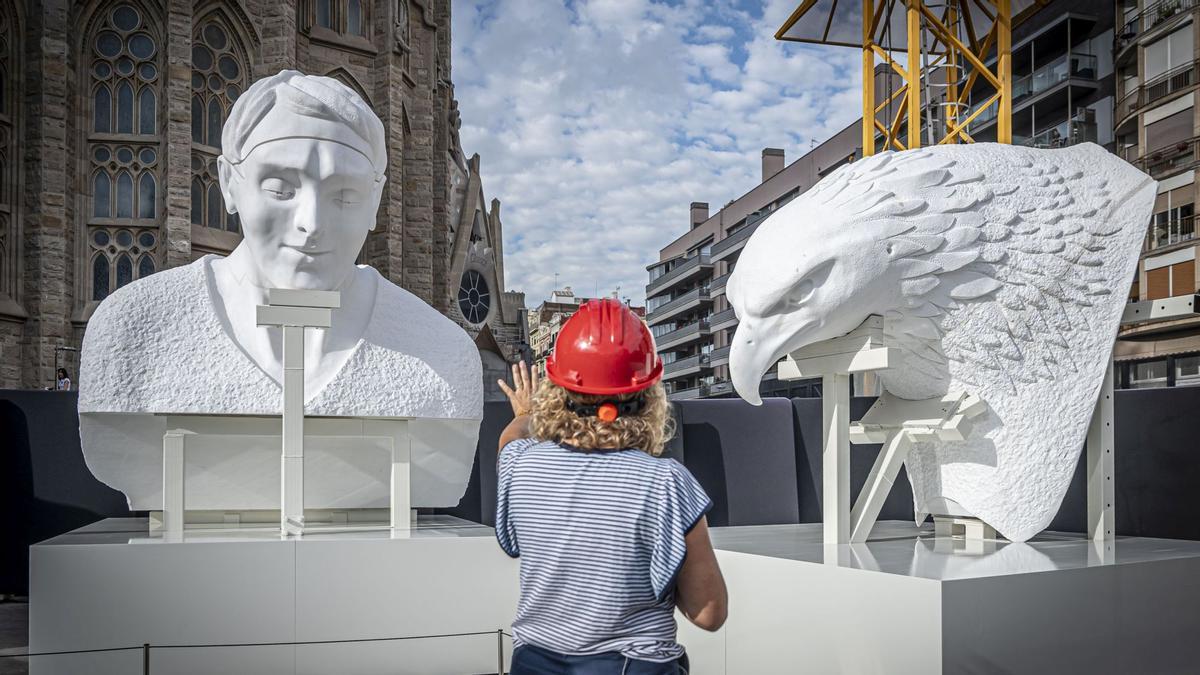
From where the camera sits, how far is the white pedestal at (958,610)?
342cm

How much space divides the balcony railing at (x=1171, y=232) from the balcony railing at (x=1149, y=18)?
318cm

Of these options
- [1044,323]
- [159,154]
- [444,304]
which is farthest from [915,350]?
[444,304]

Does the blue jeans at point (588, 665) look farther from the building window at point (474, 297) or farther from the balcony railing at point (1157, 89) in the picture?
the building window at point (474, 297)

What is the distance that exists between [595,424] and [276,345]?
13.6ft

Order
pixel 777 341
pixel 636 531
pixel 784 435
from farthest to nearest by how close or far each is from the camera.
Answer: pixel 784 435
pixel 777 341
pixel 636 531

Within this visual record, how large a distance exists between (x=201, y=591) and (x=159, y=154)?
14.4 meters

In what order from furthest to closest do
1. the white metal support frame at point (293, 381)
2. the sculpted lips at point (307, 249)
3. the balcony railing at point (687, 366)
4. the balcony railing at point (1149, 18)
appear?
the balcony railing at point (687, 366)
the balcony railing at point (1149, 18)
the sculpted lips at point (307, 249)
the white metal support frame at point (293, 381)

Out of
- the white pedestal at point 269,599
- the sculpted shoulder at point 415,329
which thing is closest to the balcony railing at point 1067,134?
the sculpted shoulder at point 415,329

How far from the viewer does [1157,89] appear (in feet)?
53.8

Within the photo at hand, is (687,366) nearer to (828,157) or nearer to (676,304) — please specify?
(676,304)

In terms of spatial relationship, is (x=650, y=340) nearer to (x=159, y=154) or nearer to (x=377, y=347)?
(x=377, y=347)

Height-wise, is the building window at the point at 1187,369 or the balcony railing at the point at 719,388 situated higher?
the building window at the point at 1187,369

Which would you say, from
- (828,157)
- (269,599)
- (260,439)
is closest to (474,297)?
(828,157)

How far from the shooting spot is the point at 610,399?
1.93 m
